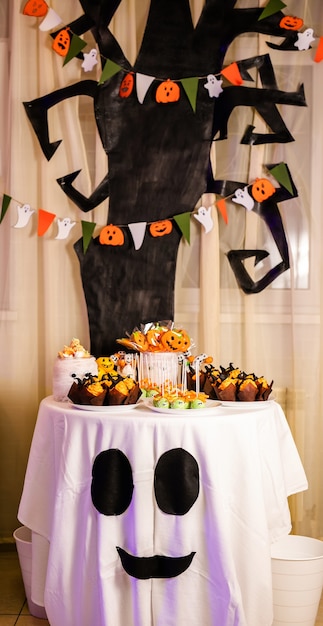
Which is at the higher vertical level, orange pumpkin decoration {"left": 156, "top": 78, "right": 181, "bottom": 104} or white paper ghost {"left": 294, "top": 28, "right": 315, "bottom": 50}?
white paper ghost {"left": 294, "top": 28, "right": 315, "bottom": 50}

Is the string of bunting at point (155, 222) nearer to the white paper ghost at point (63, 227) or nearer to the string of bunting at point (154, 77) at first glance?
the white paper ghost at point (63, 227)

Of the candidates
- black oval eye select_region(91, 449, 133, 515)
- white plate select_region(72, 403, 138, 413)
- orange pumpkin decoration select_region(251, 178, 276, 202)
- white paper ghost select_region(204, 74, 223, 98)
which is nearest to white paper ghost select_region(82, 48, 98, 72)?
white paper ghost select_region(204, 74, 223, 98)

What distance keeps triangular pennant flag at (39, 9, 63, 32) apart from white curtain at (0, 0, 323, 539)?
56mm

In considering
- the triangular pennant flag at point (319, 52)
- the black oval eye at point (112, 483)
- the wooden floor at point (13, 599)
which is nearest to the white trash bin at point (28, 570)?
the wooden floor at point (13, 599)

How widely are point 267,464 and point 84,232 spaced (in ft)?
4.62

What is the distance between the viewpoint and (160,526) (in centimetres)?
223

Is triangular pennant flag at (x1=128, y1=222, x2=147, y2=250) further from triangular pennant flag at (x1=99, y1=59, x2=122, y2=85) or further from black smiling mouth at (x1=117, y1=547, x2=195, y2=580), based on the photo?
black smiling mouth at (x1=117, y1=547, x2=195, y2=580)

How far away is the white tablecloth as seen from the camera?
2.22m

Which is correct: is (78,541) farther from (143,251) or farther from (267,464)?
(143,251)

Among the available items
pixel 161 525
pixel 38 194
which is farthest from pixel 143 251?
pixel 161 525

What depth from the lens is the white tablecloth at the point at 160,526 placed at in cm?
222

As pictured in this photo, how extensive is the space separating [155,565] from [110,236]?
156cm

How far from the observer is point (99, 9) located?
332cm

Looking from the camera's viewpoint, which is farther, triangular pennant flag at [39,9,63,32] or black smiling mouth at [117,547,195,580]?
triangular pennant flag at [39,9,63,32]
